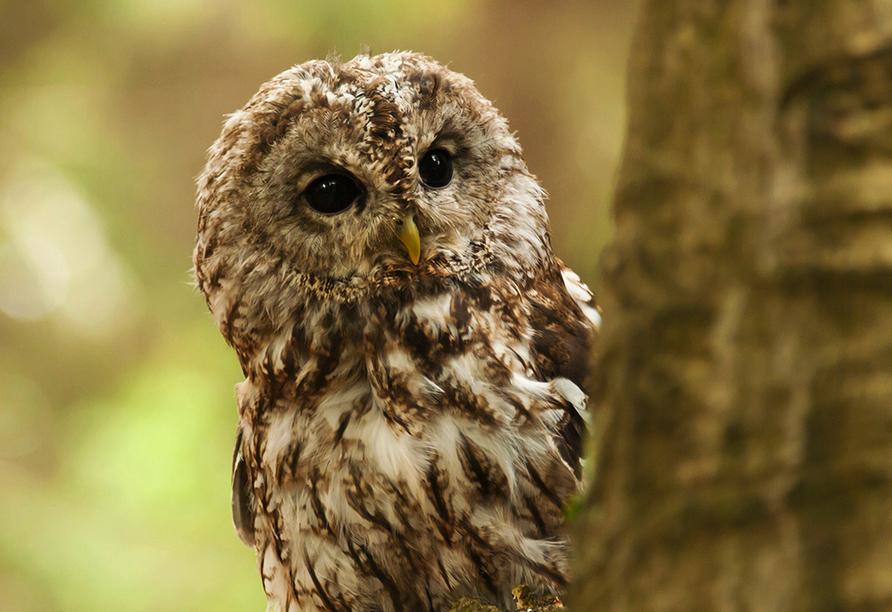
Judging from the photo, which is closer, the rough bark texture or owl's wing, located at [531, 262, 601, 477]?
the rough bark texture

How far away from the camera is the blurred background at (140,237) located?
3.67 metres

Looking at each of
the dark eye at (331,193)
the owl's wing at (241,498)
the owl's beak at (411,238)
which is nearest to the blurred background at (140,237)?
the owl's wing at (241,498)

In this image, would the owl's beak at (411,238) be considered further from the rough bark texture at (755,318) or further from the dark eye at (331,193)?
the rough bark texture at (755,318)

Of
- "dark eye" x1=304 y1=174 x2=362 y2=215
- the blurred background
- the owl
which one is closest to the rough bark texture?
the owl

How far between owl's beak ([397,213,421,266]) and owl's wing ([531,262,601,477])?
27cm

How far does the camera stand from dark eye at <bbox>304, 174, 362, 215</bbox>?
1.46m

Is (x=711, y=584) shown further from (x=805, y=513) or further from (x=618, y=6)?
(x=618, y=6)

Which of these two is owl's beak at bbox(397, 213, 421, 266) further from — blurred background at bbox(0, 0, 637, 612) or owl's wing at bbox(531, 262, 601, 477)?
blurred background at bbox(0, 0, 637, 612)

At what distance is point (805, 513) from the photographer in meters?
0.45

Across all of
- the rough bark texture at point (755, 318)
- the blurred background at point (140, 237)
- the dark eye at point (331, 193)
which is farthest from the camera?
the blurred background at point (140, 237)

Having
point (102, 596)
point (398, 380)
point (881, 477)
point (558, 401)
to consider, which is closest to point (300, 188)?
point (398, 380)

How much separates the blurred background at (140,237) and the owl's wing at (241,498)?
6.70ft

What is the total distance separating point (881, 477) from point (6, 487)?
4094 millimetres

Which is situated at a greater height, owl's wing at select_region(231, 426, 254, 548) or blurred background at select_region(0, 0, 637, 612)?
blurred background at select_region(0, 0, 637, 612)
